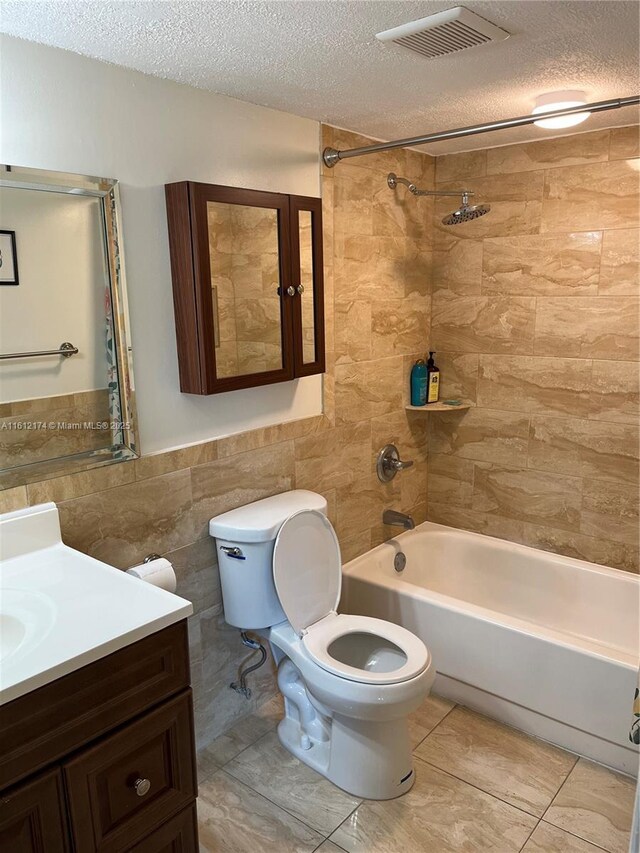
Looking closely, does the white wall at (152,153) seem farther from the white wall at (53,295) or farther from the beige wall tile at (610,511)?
the beige wall tile at (610,511)

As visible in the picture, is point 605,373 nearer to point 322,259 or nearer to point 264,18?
point 322,259

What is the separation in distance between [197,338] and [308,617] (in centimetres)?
107

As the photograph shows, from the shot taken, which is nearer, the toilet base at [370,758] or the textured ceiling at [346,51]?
the textured ceiling at [346,51]

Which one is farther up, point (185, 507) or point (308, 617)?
point (185, 507)

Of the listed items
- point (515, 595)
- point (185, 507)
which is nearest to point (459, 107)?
point (185, 507)

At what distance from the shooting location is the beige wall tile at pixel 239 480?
7.23ft

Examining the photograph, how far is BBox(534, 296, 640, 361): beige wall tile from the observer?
2.65m

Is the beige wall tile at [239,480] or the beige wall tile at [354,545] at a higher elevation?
the beige wall tile at [239,480]

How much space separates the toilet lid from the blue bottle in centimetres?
100

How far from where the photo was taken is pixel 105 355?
1.87 m

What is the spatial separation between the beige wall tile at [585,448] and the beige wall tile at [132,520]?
1652 mm

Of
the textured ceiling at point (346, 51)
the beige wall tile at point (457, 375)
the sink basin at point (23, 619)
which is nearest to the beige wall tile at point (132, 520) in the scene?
the sink basin at point (23, 619)

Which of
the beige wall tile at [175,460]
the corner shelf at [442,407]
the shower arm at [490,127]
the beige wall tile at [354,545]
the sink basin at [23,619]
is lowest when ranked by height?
the beige wall tile at [354,545]

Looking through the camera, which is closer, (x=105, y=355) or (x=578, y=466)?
(x=105, y=355)
